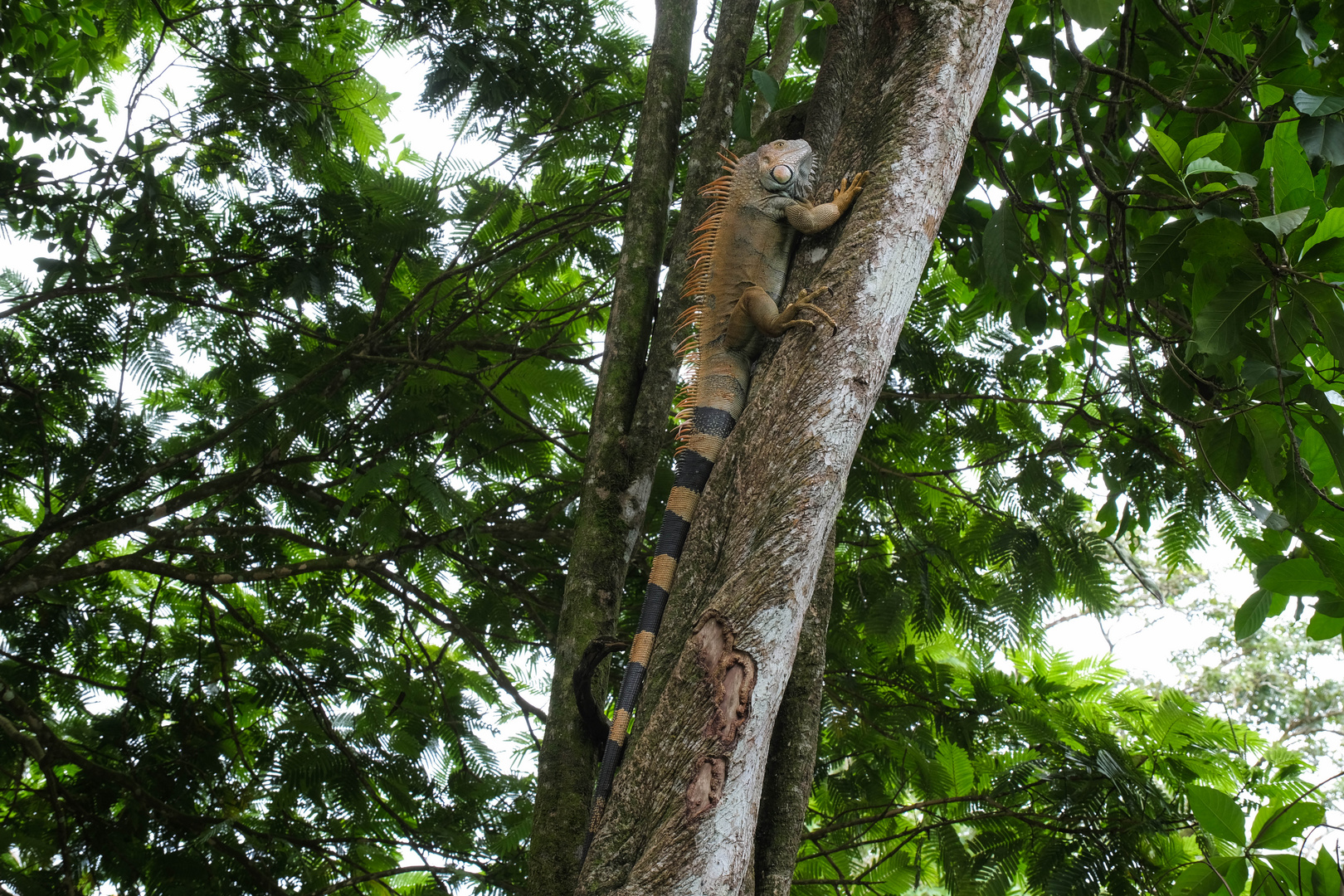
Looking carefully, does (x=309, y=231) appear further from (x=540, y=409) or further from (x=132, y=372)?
(x=540, y=409)

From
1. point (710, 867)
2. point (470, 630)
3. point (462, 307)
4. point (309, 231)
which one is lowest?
point (710, 867)

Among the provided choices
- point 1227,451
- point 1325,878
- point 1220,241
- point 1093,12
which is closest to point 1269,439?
point 1227,451

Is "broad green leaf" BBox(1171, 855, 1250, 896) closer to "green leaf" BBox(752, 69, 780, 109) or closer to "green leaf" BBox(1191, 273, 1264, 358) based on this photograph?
"green leaf" BBox(1191, 273, 1264, 358)

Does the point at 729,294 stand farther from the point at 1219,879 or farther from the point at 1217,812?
the point at 1219,879

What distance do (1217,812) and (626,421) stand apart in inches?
72.5

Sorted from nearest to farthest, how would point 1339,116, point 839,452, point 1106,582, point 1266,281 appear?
point 839,452, point 1266,281, point 1339,116, point 1106,582

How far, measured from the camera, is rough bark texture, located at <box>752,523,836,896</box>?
1.95 meters

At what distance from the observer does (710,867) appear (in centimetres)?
137

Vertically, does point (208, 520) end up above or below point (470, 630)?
above

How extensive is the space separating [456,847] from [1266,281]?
291cm

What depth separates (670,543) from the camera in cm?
240

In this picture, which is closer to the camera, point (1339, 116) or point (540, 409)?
point (1339, 116)

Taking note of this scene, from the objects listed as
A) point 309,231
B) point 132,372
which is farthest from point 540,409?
point 132,372

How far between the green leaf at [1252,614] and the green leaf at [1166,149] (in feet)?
3.70
